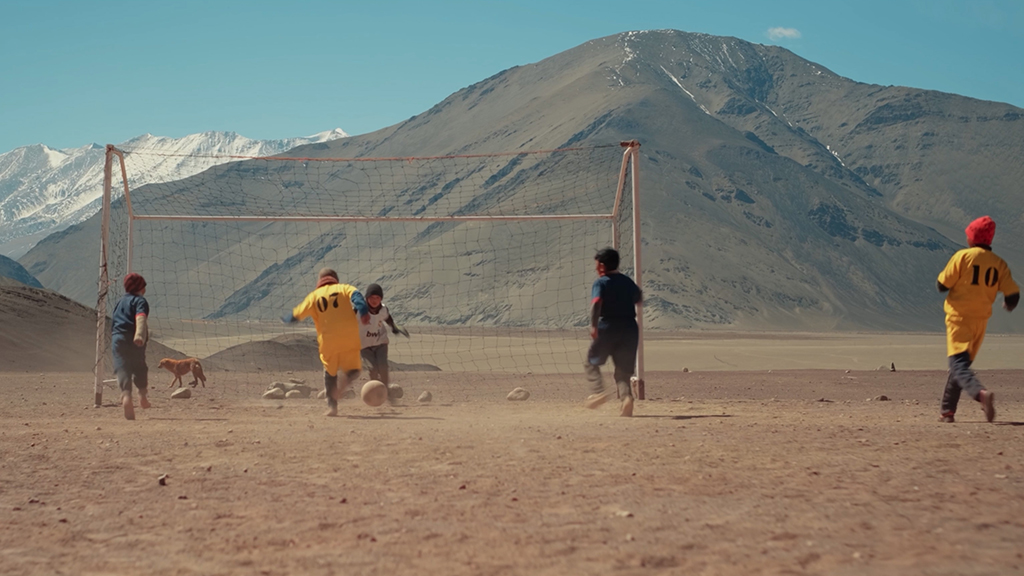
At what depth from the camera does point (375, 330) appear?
11.9 meters

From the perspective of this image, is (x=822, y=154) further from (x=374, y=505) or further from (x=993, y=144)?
(x=374, y=505)

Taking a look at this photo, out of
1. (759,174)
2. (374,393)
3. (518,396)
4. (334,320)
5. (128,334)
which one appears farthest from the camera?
(759,174)

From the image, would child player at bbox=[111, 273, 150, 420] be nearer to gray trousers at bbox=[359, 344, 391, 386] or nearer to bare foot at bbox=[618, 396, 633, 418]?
gray trousers at bbox=[359, 344, 391, 386]

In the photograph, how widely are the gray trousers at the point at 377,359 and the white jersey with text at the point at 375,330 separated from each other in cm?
6

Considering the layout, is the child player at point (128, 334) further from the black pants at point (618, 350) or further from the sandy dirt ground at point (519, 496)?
the black pants at point (618, 350)

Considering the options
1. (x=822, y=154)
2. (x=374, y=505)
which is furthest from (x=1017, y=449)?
(x=822, y=154)

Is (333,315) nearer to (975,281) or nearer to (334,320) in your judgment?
(334,320)

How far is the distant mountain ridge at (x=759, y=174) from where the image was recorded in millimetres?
99250

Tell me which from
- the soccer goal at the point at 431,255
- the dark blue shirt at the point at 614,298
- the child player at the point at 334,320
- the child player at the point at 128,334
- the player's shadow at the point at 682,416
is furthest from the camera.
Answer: the soccer goal at the point at 431,255

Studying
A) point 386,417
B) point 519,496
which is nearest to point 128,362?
point 386,417

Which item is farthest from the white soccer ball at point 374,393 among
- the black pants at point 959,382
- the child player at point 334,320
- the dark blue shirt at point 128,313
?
the black pants at point 959,382

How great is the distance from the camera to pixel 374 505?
5.52 metres

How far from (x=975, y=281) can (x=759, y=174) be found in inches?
4932

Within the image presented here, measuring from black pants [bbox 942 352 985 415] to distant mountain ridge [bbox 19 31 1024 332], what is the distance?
77.7 metres
